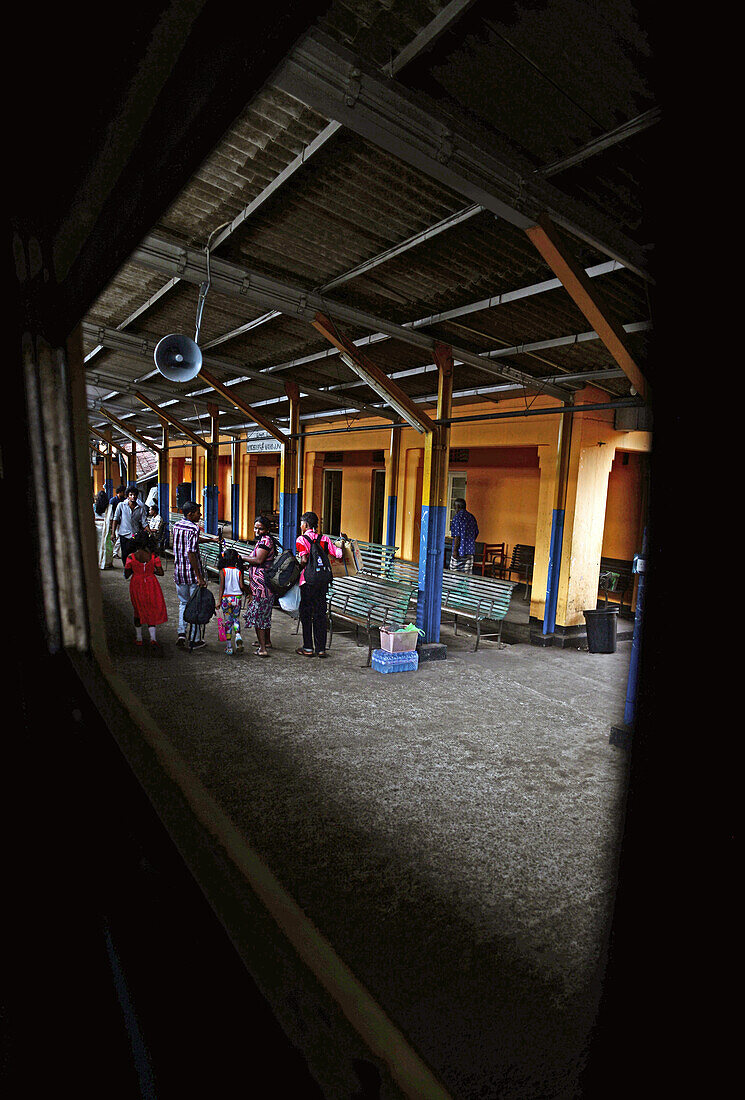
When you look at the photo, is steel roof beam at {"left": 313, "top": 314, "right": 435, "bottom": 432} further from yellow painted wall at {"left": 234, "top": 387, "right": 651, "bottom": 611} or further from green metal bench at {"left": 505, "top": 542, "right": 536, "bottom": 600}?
green metal bench at {"left": 505, "top": 542, "right": 536, "bottom": 600}

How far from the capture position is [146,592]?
688cm

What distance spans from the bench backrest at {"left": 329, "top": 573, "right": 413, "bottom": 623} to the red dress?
8.52 ft

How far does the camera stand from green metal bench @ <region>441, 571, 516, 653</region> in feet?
28.2

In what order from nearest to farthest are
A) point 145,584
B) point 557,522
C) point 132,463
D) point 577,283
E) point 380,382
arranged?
point 577,283, point 145,584, point 380,382, point 557,522, point 132,463

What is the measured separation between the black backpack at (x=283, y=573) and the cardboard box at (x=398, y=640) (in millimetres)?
1382

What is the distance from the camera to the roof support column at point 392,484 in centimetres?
1324

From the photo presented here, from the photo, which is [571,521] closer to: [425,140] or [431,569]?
[431,569]

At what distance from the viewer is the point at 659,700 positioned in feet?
1.40

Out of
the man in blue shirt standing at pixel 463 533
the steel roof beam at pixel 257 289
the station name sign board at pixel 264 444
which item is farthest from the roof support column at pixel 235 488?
the steel roof beam at pixel 257 289

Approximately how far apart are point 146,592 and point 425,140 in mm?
5604

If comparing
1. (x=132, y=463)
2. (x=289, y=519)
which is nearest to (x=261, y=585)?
(x=289, y=519)

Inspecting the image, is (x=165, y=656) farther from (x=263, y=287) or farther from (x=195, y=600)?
(x=263, y=287)

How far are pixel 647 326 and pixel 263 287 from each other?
283 inches

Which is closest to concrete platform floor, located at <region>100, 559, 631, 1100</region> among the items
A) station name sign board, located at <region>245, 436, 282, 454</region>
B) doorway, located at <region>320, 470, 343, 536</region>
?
station name sign board, located at <region>245, 436, 282, 454</region>
